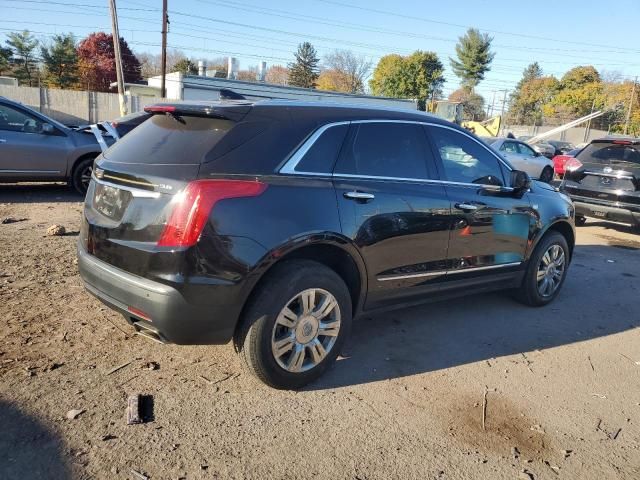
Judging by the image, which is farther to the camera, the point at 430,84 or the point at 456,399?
the point at 430,84

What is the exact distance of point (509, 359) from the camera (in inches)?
161

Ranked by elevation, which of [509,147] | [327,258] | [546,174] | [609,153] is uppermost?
[609,153]

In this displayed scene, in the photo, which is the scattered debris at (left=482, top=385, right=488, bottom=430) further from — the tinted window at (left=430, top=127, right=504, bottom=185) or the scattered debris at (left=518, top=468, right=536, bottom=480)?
the tinted window at (left=430, top=127, right=504, bottom=185)

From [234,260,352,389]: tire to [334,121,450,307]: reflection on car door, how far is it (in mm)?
341

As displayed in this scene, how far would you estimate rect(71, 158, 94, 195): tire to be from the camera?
8992 mm

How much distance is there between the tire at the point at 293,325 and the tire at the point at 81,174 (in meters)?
7.14

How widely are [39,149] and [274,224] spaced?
7.21m

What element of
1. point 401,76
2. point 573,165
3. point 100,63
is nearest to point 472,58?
point 401,76

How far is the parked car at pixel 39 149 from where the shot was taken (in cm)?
830

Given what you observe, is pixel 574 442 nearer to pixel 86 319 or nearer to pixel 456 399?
pixel 456 399

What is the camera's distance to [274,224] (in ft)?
9.79

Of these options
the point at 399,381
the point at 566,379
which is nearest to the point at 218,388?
the point at 399,381

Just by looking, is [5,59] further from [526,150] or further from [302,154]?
[302,154]

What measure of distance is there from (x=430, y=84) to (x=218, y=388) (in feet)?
204
